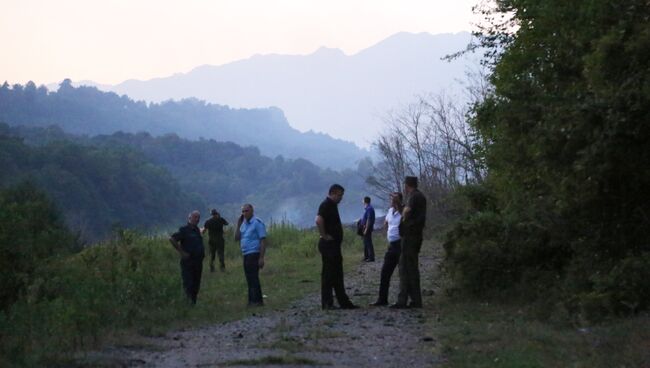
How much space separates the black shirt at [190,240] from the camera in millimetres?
18516

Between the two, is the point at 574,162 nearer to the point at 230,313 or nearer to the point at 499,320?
the point at 499,320

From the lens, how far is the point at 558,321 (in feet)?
43.6

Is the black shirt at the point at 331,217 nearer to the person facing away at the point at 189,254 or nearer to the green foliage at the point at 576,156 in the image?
the green foliage at the point at 576,156

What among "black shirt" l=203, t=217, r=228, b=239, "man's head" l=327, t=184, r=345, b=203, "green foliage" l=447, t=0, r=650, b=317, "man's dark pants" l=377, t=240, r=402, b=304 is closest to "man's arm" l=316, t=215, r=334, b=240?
"man's head" l=327, t=184, r=345, b=203

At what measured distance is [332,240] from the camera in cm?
1684

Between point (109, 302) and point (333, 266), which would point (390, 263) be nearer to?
point (333, 266)

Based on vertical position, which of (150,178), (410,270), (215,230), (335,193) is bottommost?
(410,270)

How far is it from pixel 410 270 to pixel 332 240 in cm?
134

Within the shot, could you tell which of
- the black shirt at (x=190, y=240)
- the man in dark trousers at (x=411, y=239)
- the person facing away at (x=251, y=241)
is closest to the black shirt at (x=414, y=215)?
the man in dark trousers at (x=411, y=239)

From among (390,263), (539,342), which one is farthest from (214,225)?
(539,342)

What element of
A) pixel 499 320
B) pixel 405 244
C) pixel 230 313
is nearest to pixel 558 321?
pixel 499 320

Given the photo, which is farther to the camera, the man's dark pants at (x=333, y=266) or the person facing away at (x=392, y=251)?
the person facing away at (x=392, y=251)

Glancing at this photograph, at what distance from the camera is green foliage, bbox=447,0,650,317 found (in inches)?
496

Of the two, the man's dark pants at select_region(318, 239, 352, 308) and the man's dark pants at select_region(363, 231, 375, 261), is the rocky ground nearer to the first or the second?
the man's dark pants at select_region(318, 239, 352, 308)
